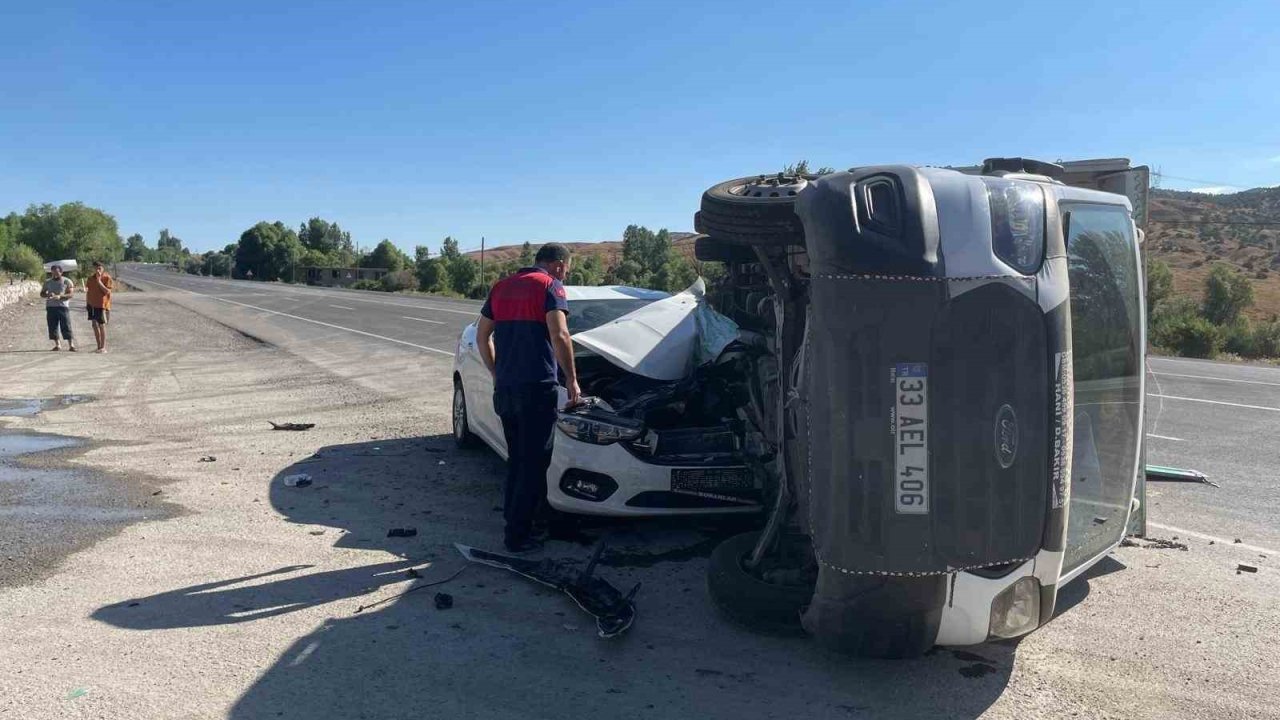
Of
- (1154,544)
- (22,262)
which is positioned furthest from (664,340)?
(22,262)

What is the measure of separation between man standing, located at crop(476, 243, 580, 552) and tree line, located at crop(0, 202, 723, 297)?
4.27ft

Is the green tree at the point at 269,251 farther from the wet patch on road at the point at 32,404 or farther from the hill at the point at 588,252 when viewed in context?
the wet patch on road at the point at 32,404

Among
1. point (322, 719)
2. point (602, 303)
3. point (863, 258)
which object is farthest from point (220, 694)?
point (602, 303)

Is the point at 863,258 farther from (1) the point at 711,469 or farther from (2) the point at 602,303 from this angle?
(2) the point at 602,303

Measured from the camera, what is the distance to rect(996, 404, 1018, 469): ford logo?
3.16 metres

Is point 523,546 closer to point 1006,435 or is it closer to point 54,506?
point 1006,435

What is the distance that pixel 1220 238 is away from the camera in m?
69.9

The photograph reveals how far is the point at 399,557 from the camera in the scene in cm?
536

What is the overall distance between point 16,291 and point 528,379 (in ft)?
120

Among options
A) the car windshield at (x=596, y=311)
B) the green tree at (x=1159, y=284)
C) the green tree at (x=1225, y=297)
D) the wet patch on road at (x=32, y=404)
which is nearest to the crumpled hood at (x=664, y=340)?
the car windshield at (x=596, y=311)

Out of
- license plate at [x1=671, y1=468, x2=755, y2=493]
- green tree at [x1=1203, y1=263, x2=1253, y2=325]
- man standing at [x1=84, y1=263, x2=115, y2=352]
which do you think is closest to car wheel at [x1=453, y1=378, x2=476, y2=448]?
license plate at [x1=671, y1=468, x2=755, y2=493]

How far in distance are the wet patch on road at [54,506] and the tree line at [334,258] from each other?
4355 mm

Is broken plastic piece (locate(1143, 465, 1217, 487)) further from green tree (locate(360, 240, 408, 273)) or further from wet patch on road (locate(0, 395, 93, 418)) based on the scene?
green tree (locate(360, 240, 408, 273))

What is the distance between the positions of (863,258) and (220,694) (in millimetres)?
2981
